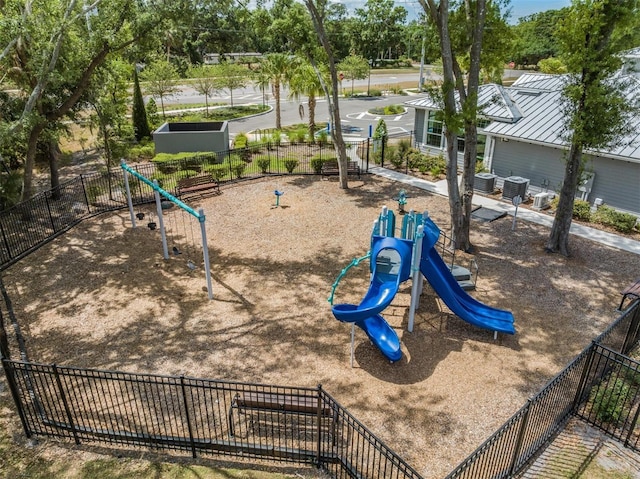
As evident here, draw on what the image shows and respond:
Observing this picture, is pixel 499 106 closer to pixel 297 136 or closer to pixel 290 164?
pixel 290 164

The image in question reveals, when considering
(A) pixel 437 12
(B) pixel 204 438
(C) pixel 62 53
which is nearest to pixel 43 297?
(B) pixel 204 438

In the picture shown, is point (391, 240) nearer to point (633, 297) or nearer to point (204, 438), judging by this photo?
point (204, 438)

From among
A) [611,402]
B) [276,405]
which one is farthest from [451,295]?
[276,405]

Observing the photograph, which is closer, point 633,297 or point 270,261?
point 633,297

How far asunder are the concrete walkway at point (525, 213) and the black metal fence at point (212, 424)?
12.5 m

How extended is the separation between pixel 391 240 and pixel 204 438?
567cm

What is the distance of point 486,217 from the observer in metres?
17.9

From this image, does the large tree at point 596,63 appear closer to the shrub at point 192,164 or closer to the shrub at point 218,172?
the shrub at point 218,172

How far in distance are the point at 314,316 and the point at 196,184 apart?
10768 millimetres

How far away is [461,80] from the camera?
1323 centimetres

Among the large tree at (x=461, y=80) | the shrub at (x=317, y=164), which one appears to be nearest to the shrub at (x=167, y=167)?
the shrub at (x=317, y=164)

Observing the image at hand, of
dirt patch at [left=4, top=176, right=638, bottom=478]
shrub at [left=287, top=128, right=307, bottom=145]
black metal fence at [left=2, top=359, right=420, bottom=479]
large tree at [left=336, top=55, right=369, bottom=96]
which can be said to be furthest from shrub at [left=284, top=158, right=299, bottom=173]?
large tree at [left=336, top=55, right=369, bottom=96]

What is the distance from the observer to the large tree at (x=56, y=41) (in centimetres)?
1409

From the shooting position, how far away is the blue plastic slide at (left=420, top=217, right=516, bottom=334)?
10664mm
